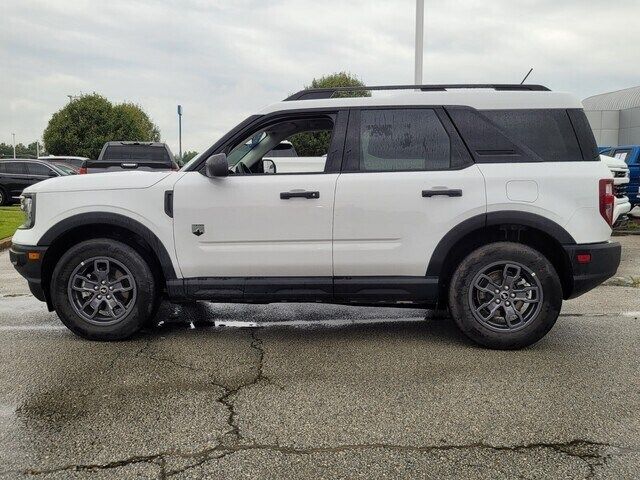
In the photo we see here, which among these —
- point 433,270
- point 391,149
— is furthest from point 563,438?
point 391,149

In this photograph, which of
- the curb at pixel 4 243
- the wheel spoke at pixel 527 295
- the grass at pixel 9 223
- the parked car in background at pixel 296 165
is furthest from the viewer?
the grass at pixel 9 223

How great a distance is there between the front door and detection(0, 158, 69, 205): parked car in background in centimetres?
1723

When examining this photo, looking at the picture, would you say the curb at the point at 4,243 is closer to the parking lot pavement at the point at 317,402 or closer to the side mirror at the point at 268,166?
the parking lot pavement at the point at 317,402

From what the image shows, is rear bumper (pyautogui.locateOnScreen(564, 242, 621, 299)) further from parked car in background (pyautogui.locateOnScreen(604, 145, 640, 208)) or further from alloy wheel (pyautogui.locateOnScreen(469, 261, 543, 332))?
parked car in background (pyautogui.locateOnScreen(604, 145, 640, 208))

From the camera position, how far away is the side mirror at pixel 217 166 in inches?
170

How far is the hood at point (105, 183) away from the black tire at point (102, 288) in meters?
0.43

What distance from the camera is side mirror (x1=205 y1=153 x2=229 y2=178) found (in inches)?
170

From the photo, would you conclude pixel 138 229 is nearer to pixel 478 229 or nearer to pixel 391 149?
pixel 391 149

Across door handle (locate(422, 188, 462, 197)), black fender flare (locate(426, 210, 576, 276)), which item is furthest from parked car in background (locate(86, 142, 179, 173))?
black fender flare (locate(426, 210, 576, 276))

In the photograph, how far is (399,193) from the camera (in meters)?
4.36

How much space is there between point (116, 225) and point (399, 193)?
2201 mm

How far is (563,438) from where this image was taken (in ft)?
9.91

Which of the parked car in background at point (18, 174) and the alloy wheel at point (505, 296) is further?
the parked car in background at point (18, 174)

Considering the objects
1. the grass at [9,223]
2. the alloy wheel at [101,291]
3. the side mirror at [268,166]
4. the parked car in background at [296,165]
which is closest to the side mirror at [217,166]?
the parked car in background at [296,165]
